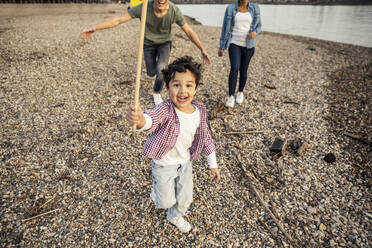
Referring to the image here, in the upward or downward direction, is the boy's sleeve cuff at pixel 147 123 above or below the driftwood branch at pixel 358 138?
above

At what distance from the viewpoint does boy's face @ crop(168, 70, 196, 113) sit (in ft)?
8.08

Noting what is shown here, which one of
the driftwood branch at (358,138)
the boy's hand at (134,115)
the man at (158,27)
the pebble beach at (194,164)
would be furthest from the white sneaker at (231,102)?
the boy's hand at (134,115)

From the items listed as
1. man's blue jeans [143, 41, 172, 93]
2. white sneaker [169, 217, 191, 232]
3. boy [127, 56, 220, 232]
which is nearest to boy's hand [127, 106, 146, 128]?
boy [127, 56, 220, 232]

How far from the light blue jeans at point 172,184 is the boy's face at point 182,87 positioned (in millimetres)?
844

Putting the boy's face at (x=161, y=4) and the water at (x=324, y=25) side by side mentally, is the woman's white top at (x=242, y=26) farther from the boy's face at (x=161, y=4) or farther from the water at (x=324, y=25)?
the water at (x=324, y=25)

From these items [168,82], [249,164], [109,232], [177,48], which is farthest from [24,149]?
[177,48]

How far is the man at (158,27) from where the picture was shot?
466cm

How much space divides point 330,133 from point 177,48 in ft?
30.6

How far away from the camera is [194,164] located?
462 cm

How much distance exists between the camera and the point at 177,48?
1269 centimetres

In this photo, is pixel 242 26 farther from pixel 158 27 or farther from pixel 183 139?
pixel 183 139

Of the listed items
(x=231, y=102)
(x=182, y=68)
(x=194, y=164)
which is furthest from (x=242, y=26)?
(x=182, y=68)

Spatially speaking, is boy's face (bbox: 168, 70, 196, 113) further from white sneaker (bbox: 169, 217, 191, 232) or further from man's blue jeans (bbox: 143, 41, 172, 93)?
man's blue jeans (bbox: 143, 41, 172, 93)

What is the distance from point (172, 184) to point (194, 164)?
5.99ft
